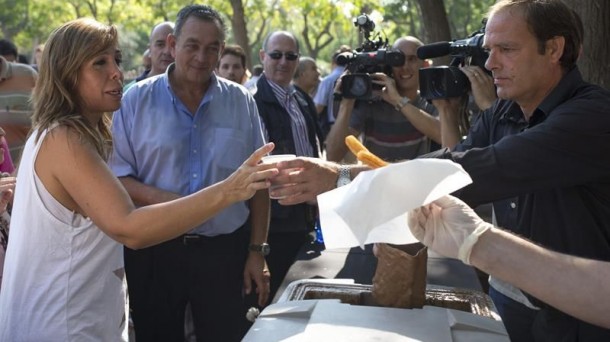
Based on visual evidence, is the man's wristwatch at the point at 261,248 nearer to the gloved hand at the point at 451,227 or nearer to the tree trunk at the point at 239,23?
the gloved hand at the point at 451,227

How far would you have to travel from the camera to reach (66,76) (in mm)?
2291

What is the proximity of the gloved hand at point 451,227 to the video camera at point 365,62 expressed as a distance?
2.74 meters

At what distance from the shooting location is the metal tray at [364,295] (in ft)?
7.36

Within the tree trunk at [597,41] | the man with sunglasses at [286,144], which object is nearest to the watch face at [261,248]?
the man with sunglasses at [286,144]

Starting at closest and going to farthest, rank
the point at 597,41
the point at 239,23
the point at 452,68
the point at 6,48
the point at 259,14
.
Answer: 1. the point at 452,68
2. the point at 597,41
3. the point at 6,48
4. the point at 239,23
5. the point at 259,14

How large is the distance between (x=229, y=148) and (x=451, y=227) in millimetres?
1993

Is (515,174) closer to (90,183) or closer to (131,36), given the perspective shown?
(90,183)

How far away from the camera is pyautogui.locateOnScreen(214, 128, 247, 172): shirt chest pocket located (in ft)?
11.4

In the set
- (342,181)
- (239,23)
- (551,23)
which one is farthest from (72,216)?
(239,23)

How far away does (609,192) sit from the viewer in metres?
2.21

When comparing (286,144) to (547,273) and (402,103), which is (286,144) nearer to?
(402,103)

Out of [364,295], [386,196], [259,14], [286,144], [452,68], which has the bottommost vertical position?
[364,295]

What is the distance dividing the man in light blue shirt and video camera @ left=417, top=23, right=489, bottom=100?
969mm

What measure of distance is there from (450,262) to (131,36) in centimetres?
4892
